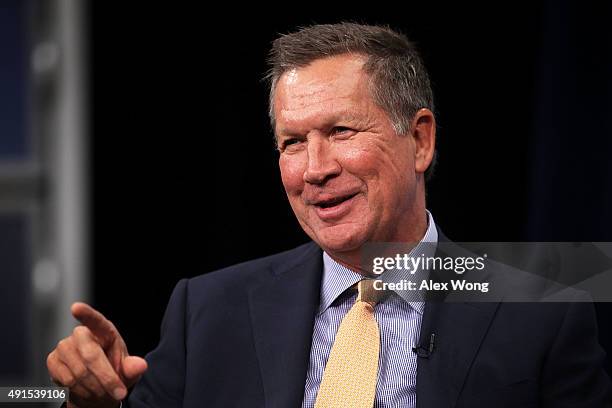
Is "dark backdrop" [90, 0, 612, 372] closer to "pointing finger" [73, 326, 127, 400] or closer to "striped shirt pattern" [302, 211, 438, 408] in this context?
"striped shirt pattern" [302, 211, 438, 408]

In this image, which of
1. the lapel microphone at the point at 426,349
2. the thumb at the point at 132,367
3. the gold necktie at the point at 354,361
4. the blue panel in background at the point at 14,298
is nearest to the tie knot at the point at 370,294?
the gold necktie at the point at 354,361

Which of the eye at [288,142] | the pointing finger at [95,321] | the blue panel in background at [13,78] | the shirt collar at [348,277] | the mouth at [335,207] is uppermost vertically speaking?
the blue panel in background at [13,78]

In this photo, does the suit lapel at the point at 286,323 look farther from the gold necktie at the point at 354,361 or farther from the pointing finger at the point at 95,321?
the pointing finger at the point at 95,321

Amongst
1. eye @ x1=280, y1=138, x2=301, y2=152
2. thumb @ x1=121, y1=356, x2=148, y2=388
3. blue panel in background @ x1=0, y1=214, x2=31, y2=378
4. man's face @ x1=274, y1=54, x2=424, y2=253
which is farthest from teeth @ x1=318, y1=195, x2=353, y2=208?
blue panel in background @ x1=0, y1=214, x2=31, y2=378

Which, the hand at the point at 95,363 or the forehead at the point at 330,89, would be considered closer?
the hand at the point at 95,363

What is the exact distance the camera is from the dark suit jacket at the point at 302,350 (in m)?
1.31

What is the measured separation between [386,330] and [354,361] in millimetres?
76

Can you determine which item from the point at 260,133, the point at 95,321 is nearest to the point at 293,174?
the point at 95,321

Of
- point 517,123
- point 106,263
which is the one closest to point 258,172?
point 106,263

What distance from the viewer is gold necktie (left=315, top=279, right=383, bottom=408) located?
51.8 inches

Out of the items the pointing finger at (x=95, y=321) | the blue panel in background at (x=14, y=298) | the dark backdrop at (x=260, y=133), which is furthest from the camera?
the blue panel in background at (x=14, y=298)

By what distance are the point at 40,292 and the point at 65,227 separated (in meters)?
0.19

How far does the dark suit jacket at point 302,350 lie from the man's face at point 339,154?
0.14m

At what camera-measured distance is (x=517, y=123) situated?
183 cm
